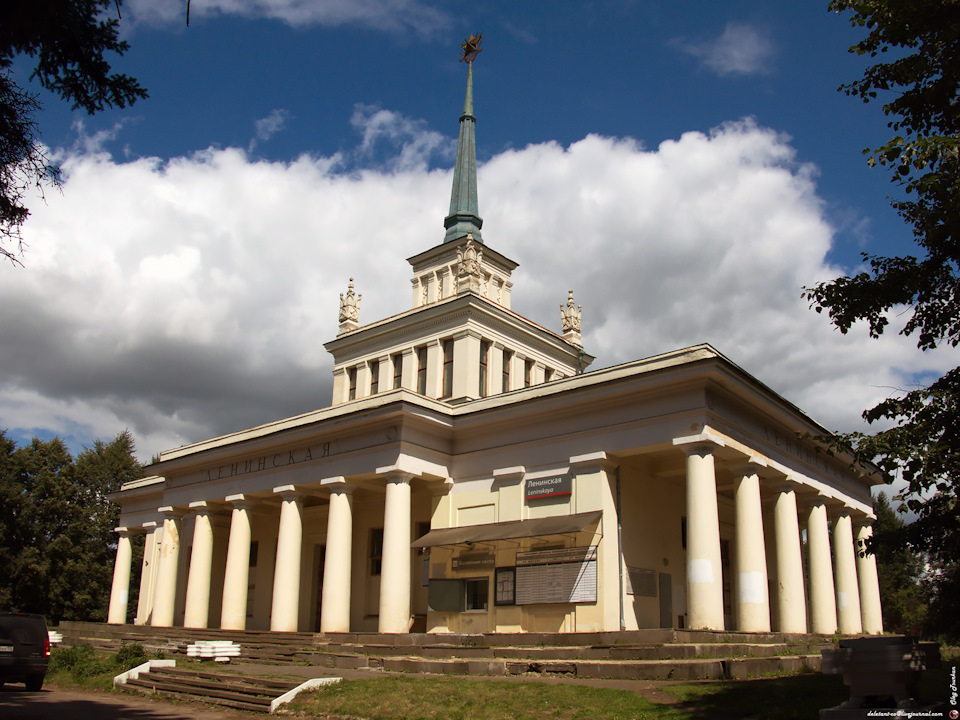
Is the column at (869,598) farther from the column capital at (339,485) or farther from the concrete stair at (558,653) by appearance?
the column capital at (339,485)

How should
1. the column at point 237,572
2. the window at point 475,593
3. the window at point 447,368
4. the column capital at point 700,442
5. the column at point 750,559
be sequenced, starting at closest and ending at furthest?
the column capital at point 700,442 < the column at point 750,559 < the window at point 475,593 < the column at point 237,572 < the window at point 447,368

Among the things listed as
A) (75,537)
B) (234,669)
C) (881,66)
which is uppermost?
(881,66)

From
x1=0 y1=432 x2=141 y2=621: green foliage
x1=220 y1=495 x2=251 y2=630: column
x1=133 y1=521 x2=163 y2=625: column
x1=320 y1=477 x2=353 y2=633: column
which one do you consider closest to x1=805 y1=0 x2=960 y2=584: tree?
x1=320 y1=477 x2=353 y2=633: column

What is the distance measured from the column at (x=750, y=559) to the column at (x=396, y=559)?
942 centimetres

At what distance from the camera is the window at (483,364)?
3684cm

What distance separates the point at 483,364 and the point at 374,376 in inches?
236

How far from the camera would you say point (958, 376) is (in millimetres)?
12641

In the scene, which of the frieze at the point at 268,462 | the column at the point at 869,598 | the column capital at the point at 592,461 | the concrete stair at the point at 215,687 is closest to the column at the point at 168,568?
the frieze at the point at 268,462

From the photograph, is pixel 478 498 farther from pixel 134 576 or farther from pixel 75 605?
pixel 134 576

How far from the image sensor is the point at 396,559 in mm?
27219

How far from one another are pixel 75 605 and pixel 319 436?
100.0 feet

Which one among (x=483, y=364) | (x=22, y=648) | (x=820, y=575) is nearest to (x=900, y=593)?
(x=820, y=575)

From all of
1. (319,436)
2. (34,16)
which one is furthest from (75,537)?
(34,16)

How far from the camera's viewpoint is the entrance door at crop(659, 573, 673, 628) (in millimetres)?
27344
